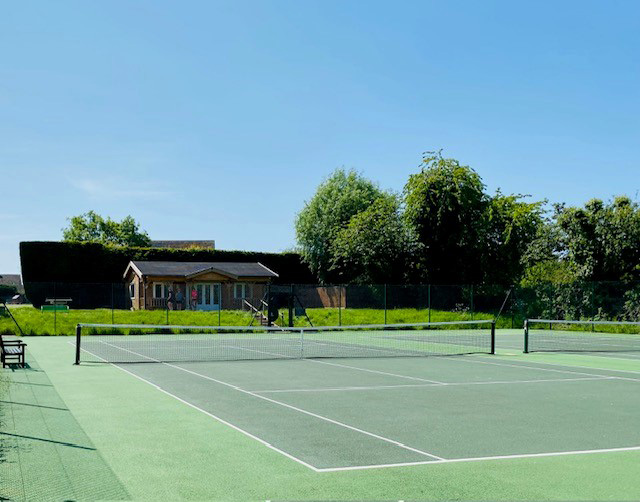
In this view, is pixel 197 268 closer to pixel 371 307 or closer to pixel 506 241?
pixel 371 307

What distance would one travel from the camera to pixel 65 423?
1019cm

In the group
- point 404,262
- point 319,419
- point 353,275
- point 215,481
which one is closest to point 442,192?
point 404,262

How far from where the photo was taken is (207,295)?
5122 centimetres

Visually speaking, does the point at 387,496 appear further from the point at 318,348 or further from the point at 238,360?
the point at 318,348

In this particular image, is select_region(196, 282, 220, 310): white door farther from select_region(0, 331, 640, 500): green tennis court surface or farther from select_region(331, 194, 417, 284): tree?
select_region(0, 331, 640, 500): green tennis court surface

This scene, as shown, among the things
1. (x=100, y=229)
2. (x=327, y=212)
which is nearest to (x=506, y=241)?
(x=327, y=212)

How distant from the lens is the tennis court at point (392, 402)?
873 cm

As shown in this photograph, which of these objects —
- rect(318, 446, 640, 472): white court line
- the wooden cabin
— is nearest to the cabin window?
the wooden cabin

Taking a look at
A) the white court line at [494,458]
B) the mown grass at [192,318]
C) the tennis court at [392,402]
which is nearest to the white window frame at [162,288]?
the mown grass at [192,318]

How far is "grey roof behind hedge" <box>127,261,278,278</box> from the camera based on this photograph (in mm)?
50156

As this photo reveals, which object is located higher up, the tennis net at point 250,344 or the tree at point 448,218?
the tree at point 448,218

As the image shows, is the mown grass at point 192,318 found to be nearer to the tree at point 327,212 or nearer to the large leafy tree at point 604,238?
the large leafy tree at point 604,238

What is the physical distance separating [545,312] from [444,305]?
17.4 feet

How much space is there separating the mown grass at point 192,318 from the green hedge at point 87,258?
1486cm
